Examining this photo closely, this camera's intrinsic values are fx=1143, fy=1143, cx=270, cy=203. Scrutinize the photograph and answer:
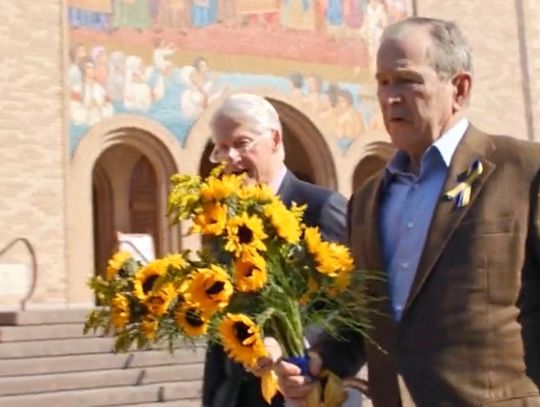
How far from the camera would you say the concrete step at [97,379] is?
337 inches

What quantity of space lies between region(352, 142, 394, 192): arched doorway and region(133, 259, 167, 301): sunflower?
14846mm

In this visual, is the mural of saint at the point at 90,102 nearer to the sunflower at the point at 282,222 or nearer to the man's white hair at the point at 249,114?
the man's white hair at the point at 249,114

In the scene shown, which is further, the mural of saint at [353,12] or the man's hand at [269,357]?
the mural of saint at [353,12]

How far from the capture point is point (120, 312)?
2.29 metres

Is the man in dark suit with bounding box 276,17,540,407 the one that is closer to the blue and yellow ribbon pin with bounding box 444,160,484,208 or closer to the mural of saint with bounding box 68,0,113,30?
the blue and yellow ribbon pin with bounding box 444,160,484,208

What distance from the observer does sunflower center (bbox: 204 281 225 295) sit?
2.19 m

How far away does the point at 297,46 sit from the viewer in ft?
57.2

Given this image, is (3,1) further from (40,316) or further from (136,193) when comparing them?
(40,316)

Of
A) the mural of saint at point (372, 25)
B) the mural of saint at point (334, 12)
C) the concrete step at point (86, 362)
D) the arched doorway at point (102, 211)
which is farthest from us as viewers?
the mural of saint at point (372, 25)

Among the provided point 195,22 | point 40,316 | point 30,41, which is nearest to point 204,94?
point 195,22

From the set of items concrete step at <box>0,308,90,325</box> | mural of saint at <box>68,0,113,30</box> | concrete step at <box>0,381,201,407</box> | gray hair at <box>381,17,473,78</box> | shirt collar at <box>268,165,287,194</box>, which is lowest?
concrete step at <box>0,381,201,407</box>

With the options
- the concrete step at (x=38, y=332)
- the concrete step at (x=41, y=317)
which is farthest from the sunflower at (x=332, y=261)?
the concrete step at (x=41, y=317)

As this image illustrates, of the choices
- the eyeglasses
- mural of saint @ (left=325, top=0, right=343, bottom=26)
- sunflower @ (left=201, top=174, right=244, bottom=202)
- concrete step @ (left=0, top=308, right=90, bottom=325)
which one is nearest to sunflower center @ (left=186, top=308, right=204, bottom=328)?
sunflower @ (left=201, top=174, right=244, bottom=202)

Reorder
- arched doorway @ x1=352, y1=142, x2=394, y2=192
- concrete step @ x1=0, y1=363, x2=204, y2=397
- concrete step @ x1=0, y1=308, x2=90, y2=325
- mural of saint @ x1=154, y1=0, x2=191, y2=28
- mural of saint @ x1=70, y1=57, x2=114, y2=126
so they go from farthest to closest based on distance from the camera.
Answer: arched doorway @ x1=352, y1=142, x2=394, y2=192 → mural of saint @ x1=154, y1=0, x2=191, y2=28 → mural of saint @ x1=70, y1=57, x2=114, y2=126 → concrete step @ x1=0, y1=308, x2=90, y2=325 → concrete step @ x1=0, y1=363, x2=204, y2=397
